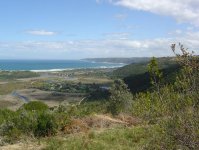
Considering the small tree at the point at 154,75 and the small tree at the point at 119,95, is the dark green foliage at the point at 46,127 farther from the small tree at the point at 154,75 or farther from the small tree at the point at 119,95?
the small tree at the point at 119,95

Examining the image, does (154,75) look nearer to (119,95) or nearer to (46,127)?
(46,127)

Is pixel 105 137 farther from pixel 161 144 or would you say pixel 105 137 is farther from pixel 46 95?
pixel 46 95

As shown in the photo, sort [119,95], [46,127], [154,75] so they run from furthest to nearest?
[119,95]
[46,127]
[154,75]

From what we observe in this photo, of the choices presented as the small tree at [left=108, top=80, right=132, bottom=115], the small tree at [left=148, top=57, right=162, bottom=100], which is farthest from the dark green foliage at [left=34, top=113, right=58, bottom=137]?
the small tree at [left=108, top=80, right=132, bottom=115]

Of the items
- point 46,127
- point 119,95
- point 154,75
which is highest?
point 154,75

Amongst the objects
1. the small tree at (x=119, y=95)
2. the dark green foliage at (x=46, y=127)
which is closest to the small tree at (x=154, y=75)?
the dark green foliage at (x=46, y=127)

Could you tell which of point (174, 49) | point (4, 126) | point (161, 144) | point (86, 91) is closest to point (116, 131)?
point (4, 126)

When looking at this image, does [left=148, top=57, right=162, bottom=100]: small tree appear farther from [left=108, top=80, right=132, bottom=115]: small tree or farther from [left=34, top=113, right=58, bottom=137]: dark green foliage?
[left=108, top=80, right=132, bottom=115]: small tree

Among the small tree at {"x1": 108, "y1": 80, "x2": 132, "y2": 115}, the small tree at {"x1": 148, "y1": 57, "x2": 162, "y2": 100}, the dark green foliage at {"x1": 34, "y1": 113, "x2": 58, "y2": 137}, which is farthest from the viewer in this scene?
the small tree at {"x1": 108, "y1": 80, "x2": 132, "y2": 115}

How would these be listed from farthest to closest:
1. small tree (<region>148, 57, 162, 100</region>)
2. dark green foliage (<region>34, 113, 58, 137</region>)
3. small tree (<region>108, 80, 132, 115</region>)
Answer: small tree (<region>108, 80, 132, 115</region>) → dark green foliage (<region>34, 113, 58, 137</region>) → small tree (<region>148, 57, 162, 100</region>)

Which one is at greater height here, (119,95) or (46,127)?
(46,127)

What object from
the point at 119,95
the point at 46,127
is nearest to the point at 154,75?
the point at 46,127

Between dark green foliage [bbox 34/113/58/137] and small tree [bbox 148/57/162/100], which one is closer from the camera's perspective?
small tree [bbox 148/57/162/100]
